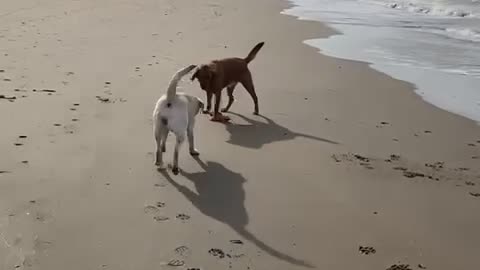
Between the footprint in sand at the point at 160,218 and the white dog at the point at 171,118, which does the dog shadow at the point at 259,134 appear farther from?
the footprint in sand at the point at 160,218

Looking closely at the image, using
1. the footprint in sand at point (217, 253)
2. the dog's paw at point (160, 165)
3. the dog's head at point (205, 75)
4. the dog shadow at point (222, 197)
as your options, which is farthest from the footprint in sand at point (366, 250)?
the dog's head at point (205, 75)

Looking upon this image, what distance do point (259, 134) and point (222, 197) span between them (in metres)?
1.62

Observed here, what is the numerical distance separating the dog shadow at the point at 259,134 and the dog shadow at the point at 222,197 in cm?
66

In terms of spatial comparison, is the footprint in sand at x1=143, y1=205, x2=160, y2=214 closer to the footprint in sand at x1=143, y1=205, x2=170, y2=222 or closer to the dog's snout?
the footprint in sand at x1=143, y1=205, x2=170, y2=222

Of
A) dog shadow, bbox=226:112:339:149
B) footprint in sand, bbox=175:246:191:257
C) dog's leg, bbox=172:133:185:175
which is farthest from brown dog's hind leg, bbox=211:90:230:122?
footprint in sand, bbox=175:246:191:257

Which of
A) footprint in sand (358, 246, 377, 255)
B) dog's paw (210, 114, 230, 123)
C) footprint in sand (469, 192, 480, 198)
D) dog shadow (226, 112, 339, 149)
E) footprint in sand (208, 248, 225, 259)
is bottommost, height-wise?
footprint in sand (469, 192, 480, 198)

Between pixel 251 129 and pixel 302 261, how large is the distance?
2.65 metres

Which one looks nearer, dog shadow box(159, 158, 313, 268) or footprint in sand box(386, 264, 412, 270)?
footprint in sand box(386, 264, 412, 270)

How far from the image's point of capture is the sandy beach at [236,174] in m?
3.35

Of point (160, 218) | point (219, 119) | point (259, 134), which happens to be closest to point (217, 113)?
point (219, 119)

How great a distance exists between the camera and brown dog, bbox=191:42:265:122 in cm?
599

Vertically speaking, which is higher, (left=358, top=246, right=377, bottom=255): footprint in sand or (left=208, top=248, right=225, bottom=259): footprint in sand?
(left=208, top=248, right=225, bottom=259): footprint in sand

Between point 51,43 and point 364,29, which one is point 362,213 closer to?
point 51,43

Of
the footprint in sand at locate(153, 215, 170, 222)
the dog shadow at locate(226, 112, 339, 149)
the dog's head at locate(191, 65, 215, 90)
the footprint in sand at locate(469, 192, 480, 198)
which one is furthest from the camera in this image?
the dog's head at locate(191, 65, 215, 90)
